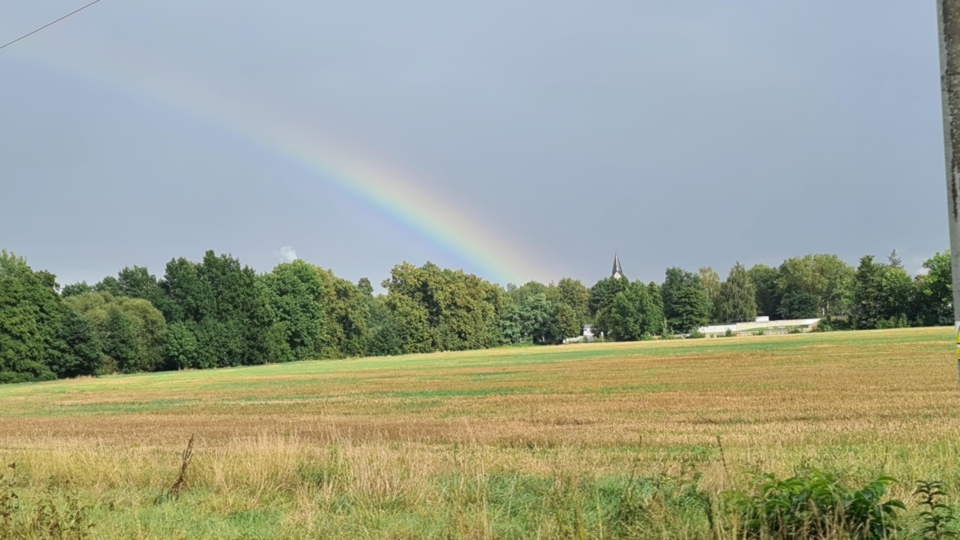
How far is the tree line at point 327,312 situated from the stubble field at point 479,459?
205 ft

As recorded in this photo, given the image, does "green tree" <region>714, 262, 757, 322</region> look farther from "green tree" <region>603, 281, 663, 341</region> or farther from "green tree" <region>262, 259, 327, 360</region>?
"green tree" <region>262, 259, 327, 360</region>

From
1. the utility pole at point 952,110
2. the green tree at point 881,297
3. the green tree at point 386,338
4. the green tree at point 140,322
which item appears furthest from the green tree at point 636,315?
the utility pole at point 952,110

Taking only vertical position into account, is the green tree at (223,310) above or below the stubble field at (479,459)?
above

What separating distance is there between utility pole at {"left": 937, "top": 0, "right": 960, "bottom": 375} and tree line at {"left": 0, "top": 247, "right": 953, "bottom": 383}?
9377cm

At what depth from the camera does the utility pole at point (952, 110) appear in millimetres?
5273

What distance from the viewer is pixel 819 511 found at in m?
5.54

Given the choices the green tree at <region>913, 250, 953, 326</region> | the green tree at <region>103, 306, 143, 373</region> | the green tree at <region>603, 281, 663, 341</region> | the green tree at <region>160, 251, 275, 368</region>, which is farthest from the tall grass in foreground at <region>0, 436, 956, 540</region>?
the green tree at <region>603, 281, 663, 341</region>

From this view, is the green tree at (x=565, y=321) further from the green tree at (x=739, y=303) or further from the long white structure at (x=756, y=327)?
the green tree at (x=739, y=303)

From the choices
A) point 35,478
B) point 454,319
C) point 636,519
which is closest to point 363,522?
point 636,519

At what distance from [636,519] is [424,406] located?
74.4ft

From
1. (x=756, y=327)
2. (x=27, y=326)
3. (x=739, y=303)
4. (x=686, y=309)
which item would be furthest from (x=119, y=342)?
(x=739, y=303)

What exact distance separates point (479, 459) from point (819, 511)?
616 centimetres

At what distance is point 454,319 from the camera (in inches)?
5960

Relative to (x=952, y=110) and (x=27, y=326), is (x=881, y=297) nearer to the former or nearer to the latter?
(x=27, y=326)
